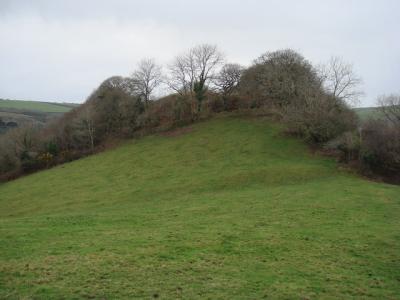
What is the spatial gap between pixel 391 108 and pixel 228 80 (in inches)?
1233

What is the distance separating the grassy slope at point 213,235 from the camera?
11.2 meters

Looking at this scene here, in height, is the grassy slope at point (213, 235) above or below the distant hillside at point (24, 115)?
below

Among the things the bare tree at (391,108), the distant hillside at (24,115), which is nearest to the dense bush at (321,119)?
the bare tree at (391,108)

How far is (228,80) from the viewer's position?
67375mm

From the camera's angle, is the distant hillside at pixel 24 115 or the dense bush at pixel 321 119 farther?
the distant hillside at pixel 24 115

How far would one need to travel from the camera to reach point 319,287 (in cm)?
1109

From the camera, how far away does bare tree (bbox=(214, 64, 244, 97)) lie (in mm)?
67000

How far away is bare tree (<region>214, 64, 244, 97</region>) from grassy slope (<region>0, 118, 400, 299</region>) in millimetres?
28136

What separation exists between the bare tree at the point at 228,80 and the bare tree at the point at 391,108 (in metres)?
26.5

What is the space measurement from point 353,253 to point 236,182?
2019 centimetres

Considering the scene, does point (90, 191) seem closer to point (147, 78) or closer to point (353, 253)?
point (353, 253)

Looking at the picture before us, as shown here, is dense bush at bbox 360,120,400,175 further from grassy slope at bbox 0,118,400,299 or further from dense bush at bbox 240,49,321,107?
dense bush at bbox 240,49,321,107

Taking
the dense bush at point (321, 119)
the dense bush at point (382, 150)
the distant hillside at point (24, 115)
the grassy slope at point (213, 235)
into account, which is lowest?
the grassy slope at point (213, 235)

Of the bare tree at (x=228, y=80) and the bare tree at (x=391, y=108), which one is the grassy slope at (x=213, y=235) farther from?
the bare tree at (x=228, y=80)
